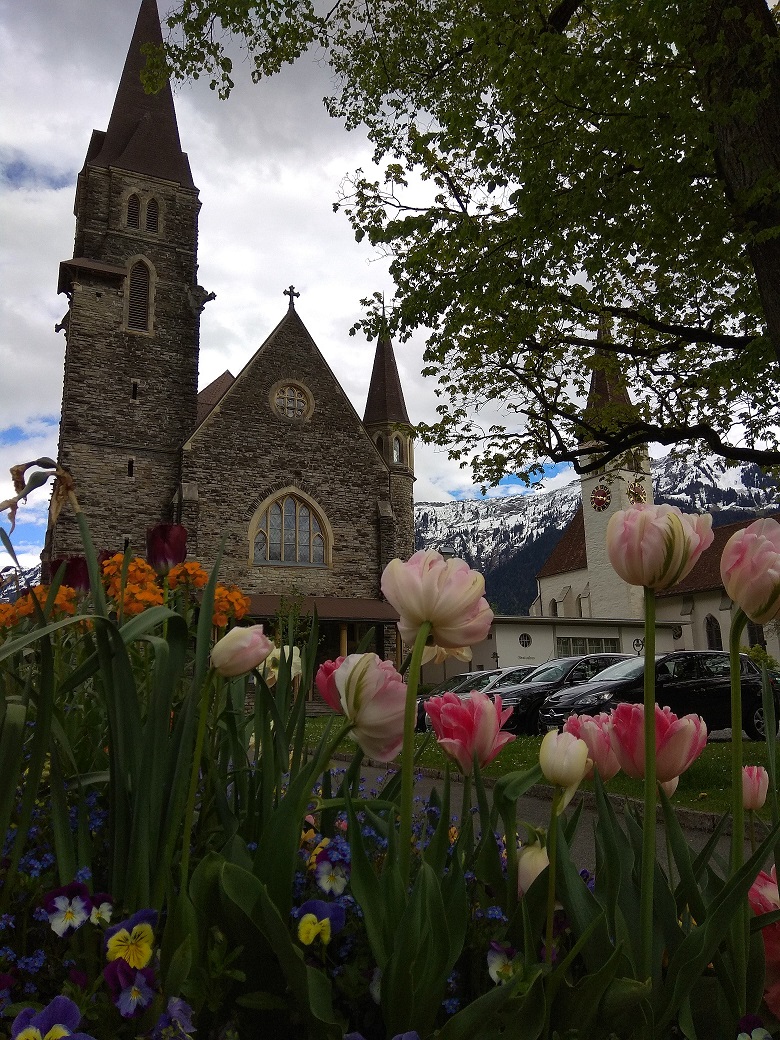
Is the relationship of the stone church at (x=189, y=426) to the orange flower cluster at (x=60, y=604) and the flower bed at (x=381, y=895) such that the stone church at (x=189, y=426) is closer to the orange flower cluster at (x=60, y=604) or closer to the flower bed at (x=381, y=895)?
the orange flower cluster at (x=60, y=604)

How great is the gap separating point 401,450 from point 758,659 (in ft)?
103

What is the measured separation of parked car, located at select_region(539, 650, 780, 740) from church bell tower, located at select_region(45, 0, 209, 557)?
17.9 m

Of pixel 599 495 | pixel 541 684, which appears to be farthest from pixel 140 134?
pixel 541 684

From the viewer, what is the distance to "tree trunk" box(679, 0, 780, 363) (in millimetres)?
7637

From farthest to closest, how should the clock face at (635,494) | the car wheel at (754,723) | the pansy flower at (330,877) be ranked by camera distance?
1. the car wheel at (754,723)
2. the clock face at (635,494)
3. the pansy flower at (330,877)

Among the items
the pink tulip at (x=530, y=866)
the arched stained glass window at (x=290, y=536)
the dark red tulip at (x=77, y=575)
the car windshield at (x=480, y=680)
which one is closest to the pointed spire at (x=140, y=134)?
the arched stained glass window at (x=290, y=536)

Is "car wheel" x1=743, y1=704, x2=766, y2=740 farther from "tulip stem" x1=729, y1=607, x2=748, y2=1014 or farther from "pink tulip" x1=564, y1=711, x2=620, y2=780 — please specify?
"tulip stem" x1=729, y1=607, x2=748, y2=1014

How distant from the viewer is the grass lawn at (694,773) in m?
7.53

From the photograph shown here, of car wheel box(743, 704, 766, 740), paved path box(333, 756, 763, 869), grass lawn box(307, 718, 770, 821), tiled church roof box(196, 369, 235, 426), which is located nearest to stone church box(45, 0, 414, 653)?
tiled church roof box(196, 369, 235, 426)

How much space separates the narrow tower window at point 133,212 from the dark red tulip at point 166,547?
1239 inches

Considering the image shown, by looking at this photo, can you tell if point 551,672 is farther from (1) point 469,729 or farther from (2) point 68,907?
(2) point 68,907

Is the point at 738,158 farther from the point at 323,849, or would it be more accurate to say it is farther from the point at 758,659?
the point at 323,849

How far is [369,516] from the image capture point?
1200 inches

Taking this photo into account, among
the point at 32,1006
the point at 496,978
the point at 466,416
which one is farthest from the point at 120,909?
the point at 466,416
